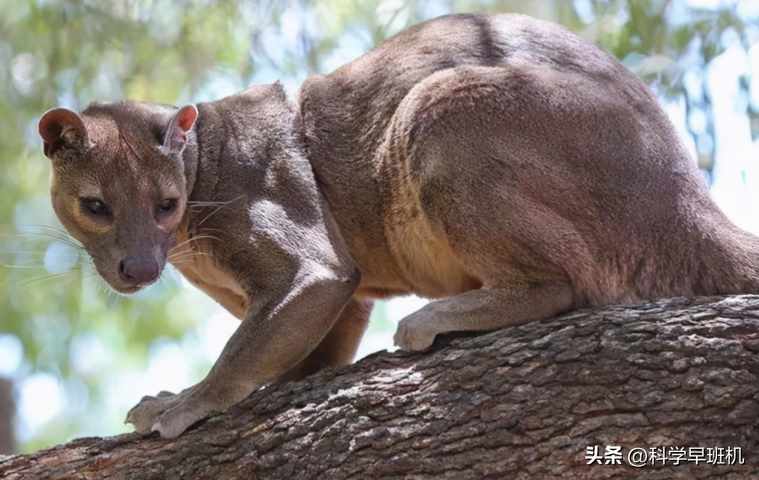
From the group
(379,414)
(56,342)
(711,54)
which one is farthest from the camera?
(56,342)

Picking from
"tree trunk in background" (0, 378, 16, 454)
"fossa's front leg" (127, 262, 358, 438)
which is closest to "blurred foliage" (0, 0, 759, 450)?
"tree trunk in background" (0, 378, 16, 454)

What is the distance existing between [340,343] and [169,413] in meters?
1.32

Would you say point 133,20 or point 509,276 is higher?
point 133,20

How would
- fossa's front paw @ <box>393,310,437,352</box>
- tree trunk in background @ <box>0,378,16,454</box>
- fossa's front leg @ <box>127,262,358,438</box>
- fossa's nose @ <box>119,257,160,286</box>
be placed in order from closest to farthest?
1. fossa's front paw @ <box>393,310,437,352</box>
2. fossa's front leg @ <box>127,262,358,438</box>
3. fossa's nose @ <box>119,257,160,286</box>
4. tree trunk in background @ <box>0,378,16,454</box>

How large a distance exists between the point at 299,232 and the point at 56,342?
4.75m

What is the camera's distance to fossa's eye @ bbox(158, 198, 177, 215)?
5.34 metres

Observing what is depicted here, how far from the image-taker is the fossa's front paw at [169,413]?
4.70 metres

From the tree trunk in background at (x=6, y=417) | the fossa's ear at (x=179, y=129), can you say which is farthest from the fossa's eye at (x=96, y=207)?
the tree trunk in background at (x=6, y=417)

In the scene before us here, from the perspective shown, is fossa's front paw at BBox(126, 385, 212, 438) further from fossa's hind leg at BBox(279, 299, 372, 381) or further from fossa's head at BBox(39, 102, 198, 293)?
fossa's hind leg at BBox(279, 299, 372, 381)

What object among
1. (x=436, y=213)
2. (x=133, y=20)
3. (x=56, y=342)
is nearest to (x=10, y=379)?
(x=56, y=342)

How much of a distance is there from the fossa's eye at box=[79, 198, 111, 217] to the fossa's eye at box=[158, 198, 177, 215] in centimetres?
25

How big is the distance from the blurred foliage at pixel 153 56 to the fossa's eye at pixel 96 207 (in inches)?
46.0

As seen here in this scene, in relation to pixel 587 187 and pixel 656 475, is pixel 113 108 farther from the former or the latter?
pixel 656 475

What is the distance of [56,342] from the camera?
9.34m
